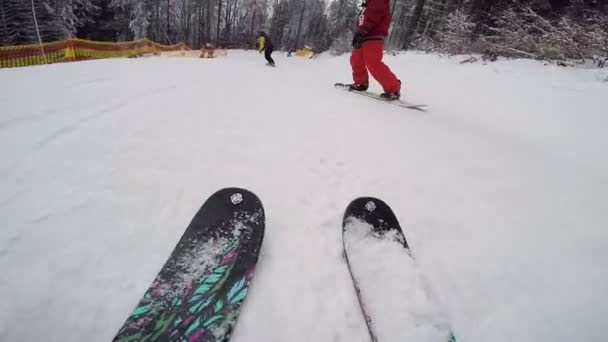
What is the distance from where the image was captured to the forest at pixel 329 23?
6.04m

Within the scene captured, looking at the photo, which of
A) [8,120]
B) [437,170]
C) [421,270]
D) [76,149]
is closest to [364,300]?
[421,270]

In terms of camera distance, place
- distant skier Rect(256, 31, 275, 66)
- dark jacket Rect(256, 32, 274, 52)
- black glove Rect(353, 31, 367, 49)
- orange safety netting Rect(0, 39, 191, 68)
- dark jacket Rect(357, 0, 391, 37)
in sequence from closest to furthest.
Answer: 1. dark jacket Rect(357, 0, 391, 37)
2. black glove Rect(353, 31, 367, 49)
3. orange safety netting Rect(0, 39, 191, 68)
4. distant skier Rect(256, 31, 275, 66)
5. dark jacket Rect(256, 32, 274, 52)

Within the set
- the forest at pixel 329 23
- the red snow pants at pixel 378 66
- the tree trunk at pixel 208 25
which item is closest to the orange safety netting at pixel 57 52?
the forest at pixel 329 23

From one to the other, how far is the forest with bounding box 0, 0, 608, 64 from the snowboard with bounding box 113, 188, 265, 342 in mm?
6336

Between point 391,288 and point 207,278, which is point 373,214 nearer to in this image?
point 391,288

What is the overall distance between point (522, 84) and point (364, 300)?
537cm

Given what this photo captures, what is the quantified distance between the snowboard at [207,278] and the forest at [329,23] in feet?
20.8

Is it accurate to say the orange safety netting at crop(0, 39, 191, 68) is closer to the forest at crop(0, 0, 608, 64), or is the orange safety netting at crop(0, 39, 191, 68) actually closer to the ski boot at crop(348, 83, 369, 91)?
the forest at crop(0, 0, 608, 64)

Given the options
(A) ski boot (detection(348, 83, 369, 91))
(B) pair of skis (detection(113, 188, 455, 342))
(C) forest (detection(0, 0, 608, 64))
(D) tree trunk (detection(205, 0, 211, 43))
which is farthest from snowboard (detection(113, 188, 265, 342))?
(D) tree trunk (detection(205, 0, 211, 43))

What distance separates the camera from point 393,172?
7.47ft

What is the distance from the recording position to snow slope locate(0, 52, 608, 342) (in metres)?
1.20

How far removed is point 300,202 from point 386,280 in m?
0.76

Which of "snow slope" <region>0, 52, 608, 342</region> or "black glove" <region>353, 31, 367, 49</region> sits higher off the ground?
"black glove" <region>353, 31, 367, 49</region>

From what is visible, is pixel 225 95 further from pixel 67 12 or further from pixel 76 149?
pixel 67 12
